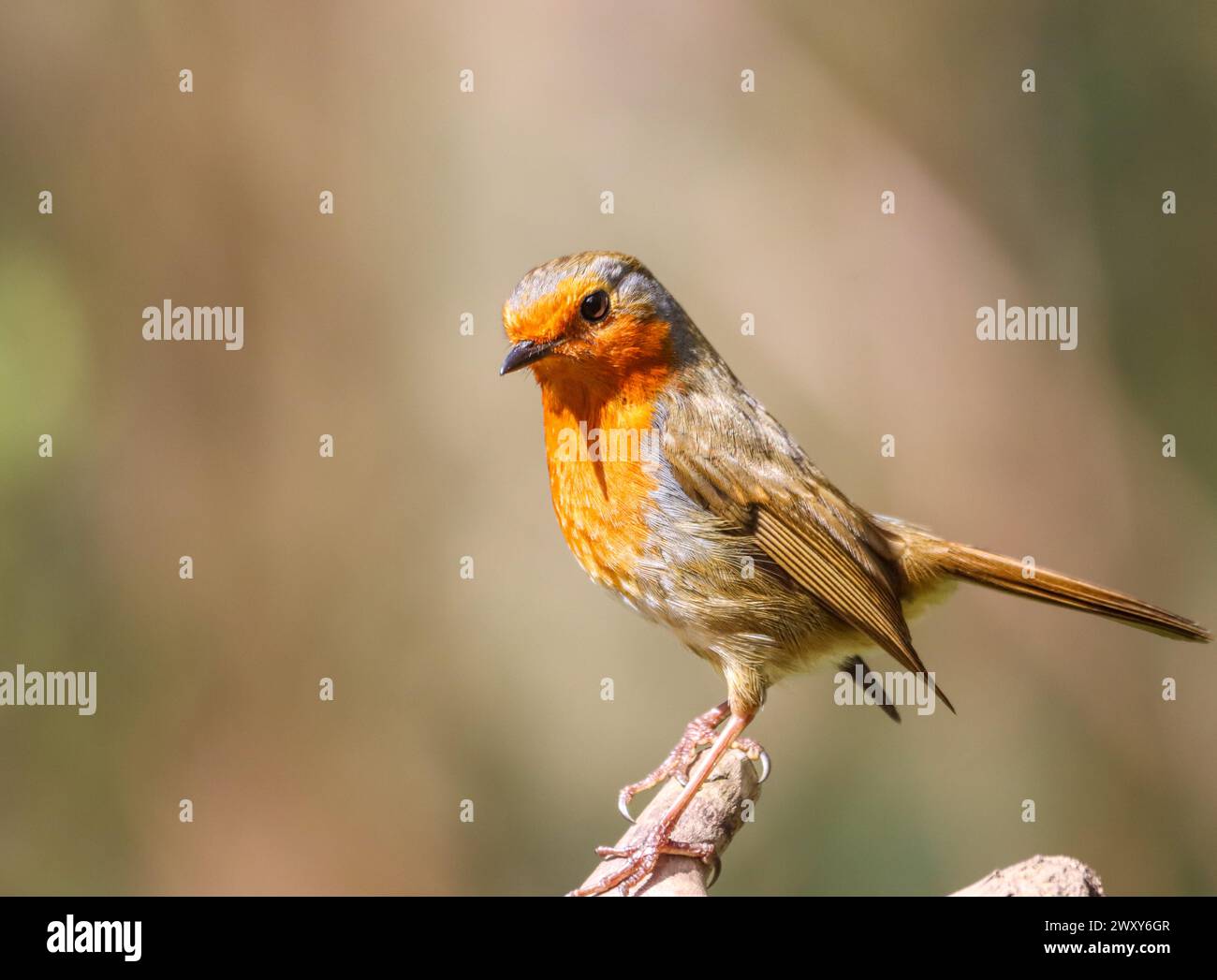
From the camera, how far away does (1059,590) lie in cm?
430

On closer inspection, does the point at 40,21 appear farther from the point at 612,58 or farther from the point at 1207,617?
the point at 1207,617

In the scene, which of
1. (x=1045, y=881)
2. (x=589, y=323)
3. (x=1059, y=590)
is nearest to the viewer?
(x=1045, y=881)

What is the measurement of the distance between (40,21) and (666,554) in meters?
5.30

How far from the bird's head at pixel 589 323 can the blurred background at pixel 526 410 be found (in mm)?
2744

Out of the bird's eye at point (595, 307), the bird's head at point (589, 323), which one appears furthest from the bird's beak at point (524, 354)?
the bird's eye at point (595, 307)

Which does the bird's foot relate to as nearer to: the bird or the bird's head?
the bird

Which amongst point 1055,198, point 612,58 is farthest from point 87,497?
point 1055,198

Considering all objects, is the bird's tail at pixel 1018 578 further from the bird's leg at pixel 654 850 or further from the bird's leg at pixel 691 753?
the bird's leg at pixel 654 850

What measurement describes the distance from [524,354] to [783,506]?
1.05 m

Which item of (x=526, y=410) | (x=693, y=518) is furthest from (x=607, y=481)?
(x=526, y=410)

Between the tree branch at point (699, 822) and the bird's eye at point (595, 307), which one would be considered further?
the bird's eye at point (595, 307)

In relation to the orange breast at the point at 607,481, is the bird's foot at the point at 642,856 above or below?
below

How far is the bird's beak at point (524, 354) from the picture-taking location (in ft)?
12.7

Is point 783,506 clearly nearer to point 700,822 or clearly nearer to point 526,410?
point 700,822
